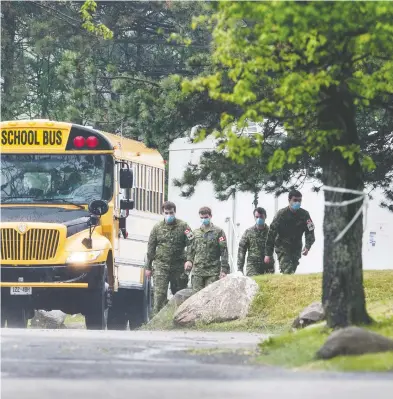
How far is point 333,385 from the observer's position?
12.4 m

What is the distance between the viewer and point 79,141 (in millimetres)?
23172

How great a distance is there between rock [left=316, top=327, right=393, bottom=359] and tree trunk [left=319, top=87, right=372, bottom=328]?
5.55 ft

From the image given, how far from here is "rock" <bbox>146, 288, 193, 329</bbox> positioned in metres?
23.6

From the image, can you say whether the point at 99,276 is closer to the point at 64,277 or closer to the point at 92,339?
the point at 64,277

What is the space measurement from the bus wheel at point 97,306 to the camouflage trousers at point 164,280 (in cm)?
211

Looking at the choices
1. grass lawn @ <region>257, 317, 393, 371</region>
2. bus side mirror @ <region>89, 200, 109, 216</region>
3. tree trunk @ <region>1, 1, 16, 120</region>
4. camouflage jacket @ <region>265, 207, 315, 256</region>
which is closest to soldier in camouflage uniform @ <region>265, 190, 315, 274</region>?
camouflage jacket @ <region>265, 207, 315, 256</region>

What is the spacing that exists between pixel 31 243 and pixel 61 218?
60 centimetres

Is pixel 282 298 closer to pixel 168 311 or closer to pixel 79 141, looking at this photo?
pixel 168 311

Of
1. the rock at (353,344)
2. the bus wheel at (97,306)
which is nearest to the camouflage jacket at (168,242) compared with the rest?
the bus wheel at (97,306)

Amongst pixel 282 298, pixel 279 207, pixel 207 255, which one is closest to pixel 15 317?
pixel 207 255

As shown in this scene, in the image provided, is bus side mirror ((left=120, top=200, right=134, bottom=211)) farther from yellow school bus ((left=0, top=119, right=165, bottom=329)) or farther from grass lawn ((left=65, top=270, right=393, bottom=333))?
grass lawn ((left=65, top=270, right=393, bottom=333))

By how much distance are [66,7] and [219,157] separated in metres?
14.6

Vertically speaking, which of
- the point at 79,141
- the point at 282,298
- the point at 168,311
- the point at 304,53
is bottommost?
the point at 168,311

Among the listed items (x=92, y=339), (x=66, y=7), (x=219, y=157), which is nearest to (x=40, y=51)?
(x=66, y=7)
